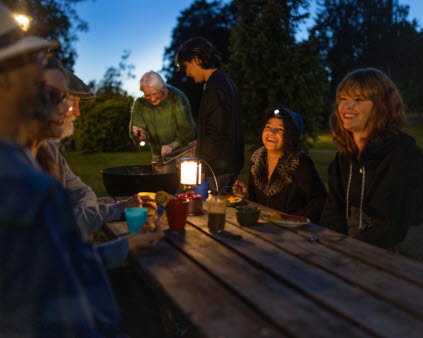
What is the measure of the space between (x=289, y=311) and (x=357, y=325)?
23 cm

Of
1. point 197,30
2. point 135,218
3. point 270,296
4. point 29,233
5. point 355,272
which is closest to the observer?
point 29,233

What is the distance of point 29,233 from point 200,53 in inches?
138

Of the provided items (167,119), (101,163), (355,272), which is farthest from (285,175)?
(101,163)

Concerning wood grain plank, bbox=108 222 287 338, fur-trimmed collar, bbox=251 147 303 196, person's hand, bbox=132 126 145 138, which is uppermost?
person's hand, bbox=132 126 145 138

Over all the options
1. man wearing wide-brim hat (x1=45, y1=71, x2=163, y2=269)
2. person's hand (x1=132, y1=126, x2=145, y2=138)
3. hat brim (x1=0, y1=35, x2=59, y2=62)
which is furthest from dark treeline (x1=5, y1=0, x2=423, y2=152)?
hat brim (x1=0, y1=35, x2=59, y2=62)

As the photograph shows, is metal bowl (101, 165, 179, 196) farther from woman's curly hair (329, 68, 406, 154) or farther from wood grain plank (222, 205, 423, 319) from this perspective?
woman's curly hair (329, 68, 406, 154)

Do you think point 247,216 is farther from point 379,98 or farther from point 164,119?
point 164,119

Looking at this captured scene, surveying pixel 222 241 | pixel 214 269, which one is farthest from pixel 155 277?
pixel 222 241

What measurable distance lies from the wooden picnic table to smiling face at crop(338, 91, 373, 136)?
2.85ft

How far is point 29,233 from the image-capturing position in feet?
3.12

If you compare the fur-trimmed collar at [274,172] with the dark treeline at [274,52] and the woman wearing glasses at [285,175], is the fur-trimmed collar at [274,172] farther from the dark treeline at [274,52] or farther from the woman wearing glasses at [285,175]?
the dark treeline at [274,52]

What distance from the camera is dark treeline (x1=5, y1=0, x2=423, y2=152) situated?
9688mm

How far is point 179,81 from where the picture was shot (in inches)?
1007

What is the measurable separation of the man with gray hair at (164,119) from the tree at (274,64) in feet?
15.3
